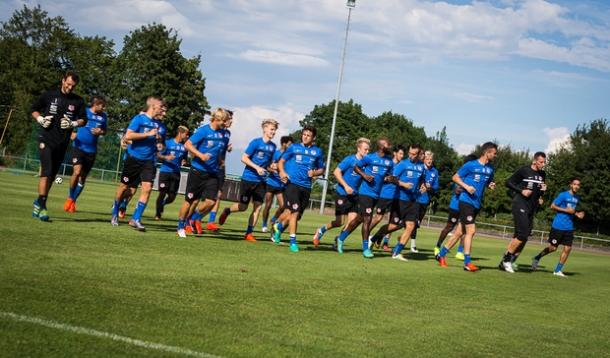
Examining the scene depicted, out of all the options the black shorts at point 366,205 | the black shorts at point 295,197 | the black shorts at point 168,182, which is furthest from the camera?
the black shorts at point 168,182

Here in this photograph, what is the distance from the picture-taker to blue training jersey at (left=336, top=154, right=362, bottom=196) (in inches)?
581

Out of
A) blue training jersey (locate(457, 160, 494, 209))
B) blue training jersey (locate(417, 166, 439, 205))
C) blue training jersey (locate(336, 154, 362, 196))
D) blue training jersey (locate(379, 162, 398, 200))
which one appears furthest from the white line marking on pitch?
blue training jersey (locate(417, 166, 439, 205))

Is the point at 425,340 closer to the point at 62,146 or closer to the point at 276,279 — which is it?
the point at 276,279

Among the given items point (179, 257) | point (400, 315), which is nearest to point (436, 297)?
point (400, 315)

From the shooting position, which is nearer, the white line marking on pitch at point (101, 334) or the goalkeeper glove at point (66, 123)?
the white line marking on pitch at point (101, 334)

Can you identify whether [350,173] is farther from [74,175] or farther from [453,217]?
[74,175]

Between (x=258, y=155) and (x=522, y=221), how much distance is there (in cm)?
577

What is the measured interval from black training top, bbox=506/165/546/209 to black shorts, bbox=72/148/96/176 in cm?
888

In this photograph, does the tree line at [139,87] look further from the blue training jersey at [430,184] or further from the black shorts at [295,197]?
the black shorts at [295,197]

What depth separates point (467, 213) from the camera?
47.9 ft

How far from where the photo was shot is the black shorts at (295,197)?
45.9ft

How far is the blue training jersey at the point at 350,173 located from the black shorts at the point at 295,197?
3.67 ft

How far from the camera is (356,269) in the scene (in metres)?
11.7

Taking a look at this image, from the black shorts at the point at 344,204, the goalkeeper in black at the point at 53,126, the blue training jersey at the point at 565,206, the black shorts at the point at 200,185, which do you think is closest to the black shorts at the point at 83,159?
the goalkeeper in black at the point at 53,126
